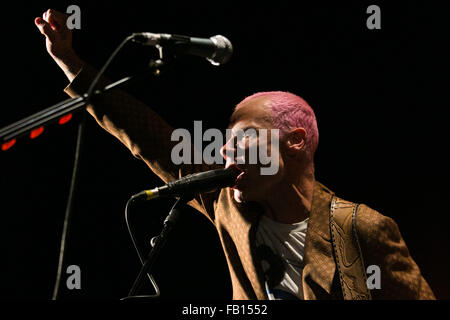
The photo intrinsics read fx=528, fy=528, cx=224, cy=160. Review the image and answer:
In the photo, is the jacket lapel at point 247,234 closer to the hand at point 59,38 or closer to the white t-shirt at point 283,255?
the white t-shirt at point 283,255

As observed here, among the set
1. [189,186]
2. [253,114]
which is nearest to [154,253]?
[189,186]

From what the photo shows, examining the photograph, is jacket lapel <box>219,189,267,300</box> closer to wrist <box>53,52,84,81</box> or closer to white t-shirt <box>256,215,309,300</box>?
white t-shirt <box>256,215,309,300</box>

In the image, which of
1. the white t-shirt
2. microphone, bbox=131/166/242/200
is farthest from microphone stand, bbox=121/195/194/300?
the white t-shirt

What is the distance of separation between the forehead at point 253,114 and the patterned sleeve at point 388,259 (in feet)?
1.65

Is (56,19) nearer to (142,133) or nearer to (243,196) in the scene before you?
(142,133)

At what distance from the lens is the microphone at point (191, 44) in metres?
1.46

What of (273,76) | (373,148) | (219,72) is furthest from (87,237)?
(373,148)

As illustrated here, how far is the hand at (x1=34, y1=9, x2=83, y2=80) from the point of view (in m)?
1.97

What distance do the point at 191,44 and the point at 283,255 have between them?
0.91 m

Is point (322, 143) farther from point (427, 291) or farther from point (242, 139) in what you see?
point (427, 291)

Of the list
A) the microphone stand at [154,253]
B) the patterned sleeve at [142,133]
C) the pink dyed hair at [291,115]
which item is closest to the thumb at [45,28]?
the patterned sleeve at [142,133]

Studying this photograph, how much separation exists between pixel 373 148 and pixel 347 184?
22 cm

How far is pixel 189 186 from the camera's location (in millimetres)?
1643

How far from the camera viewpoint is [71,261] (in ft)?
8.80
